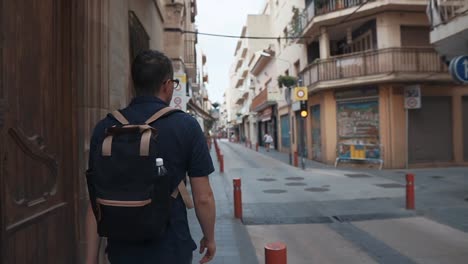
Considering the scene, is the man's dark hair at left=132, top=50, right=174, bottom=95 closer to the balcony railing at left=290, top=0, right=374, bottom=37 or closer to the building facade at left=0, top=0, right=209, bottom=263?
the building facade at left=0, top=0, right=209, bottom=263

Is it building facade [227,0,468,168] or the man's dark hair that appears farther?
building facade [227,0,468,168]

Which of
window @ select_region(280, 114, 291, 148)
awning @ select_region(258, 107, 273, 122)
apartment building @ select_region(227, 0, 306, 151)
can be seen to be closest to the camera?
apartment building @ select_region(227, 0, 306, 151)

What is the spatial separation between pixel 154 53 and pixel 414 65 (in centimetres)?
1730

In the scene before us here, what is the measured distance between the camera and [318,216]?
812 cm

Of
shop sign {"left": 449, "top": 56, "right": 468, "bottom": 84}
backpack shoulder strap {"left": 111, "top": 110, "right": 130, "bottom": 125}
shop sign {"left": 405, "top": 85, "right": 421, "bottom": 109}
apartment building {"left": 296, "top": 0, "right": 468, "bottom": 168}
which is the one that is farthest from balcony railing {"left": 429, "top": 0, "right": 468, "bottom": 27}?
backpack shoulder strap {"left": 111, "top": 110, "right": 130, "bottom": 125}

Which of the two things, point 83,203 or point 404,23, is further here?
point 404,23

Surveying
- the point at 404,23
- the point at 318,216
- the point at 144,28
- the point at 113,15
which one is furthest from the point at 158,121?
the point at 404,23

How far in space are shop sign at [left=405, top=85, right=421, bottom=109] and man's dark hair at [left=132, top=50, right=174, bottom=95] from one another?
55.3ft

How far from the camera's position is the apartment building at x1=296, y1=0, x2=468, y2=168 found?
659 inches

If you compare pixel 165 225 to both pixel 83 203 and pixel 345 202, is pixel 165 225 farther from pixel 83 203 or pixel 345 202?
pixel 345 202

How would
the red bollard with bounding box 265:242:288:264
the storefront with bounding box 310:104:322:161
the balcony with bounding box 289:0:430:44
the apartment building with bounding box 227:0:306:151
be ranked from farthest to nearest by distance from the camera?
the apartment building with bounding box 227:0:306:151 → the storefront with bounding box 310:104:322:161 → the balcony with bounding box 289:0:430:44 → the red bollard with bounding box 265:242:288:264

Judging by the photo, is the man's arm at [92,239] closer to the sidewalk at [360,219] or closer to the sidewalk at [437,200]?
the sidewalk at [360,219]

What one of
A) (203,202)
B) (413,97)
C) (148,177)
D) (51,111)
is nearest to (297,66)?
(413,97)

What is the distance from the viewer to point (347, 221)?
7680 mm
